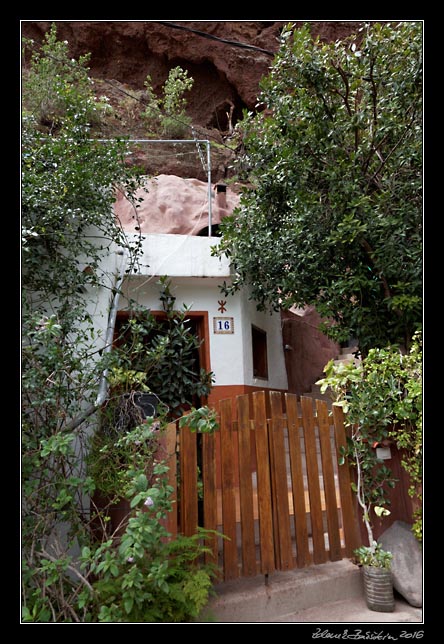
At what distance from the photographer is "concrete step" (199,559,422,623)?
311 cm

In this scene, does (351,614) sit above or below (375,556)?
below

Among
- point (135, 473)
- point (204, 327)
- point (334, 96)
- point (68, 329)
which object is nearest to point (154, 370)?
point (204, 327)

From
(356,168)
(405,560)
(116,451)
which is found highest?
(356,168)

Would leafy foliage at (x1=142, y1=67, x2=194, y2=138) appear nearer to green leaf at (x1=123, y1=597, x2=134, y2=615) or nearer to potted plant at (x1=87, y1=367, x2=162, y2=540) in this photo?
potted plant at (x1=87, y1=367, x2=162, y2=540)

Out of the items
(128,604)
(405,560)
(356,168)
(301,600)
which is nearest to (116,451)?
(128,604)

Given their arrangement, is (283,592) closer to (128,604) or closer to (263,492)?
(263,492)

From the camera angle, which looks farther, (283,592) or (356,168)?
(356,168)

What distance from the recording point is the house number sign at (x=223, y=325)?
6.83m

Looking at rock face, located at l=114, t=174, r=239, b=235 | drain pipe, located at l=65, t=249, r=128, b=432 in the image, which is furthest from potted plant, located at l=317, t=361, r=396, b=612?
rock face, located at l=114, t=174, r=239, b=235

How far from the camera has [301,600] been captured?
3285mm

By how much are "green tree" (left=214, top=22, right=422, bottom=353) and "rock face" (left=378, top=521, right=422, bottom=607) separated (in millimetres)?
1988

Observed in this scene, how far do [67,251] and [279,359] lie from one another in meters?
4.85

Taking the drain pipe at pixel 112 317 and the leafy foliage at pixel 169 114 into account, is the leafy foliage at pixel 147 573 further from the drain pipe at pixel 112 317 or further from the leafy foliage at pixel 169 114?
the leafy foliage at pixel 169 114

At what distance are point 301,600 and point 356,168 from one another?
4.08m
